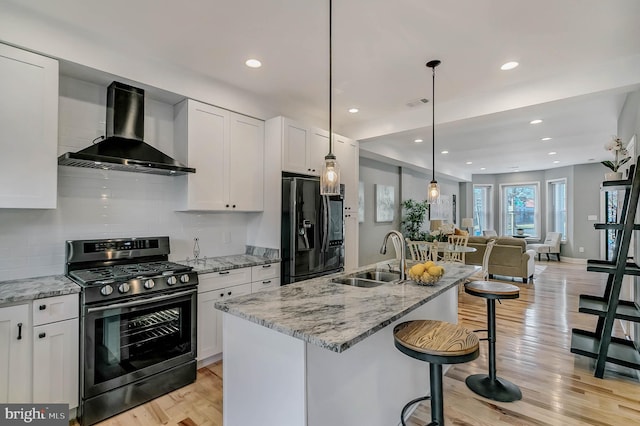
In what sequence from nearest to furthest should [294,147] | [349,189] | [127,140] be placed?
[127,140] < [294,147] < [349,189]

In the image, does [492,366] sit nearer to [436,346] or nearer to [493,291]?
[493,291]

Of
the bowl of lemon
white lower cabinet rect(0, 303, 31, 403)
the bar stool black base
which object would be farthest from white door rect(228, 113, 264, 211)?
the bar stool black base

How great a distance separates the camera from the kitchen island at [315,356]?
1421 millimetres

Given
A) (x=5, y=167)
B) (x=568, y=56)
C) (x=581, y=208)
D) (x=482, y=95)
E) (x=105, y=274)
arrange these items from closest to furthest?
(x=5, y=167) → (x=105, y=274) → (x=568, y=56) → (x=482, y=95) → (x=581, y=208)

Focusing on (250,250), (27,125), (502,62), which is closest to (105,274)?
(27,125)

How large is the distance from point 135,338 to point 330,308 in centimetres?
170

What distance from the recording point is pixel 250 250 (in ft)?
12.8

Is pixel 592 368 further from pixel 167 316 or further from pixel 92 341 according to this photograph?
pixel 92 341

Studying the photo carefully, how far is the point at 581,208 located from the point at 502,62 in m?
8.20

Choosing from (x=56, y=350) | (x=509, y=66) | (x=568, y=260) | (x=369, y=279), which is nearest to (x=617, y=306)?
(x=369, y=279)

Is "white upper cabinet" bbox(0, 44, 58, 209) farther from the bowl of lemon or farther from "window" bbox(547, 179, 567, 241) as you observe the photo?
"window" bbox(547, 179, 567, 241)

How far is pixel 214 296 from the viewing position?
299 cm

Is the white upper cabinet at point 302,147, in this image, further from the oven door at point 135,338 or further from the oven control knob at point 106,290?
the oven control knob at point 106,290

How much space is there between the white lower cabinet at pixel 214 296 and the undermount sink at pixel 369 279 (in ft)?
3.81
